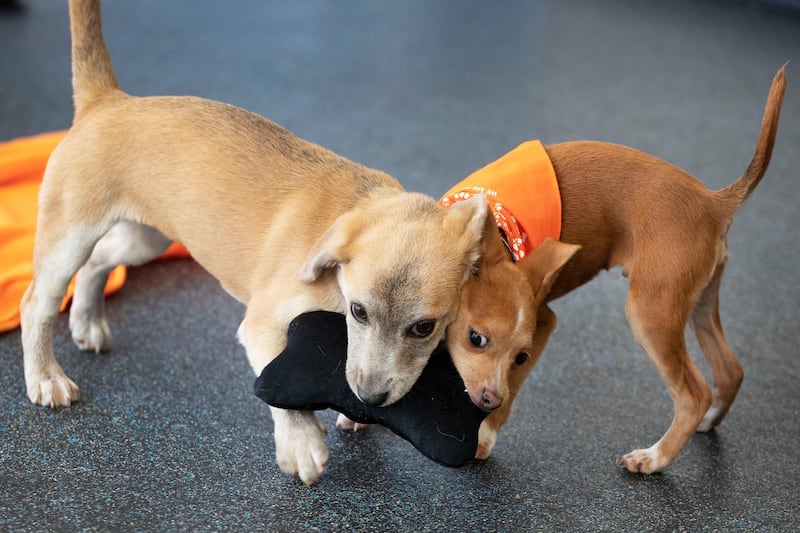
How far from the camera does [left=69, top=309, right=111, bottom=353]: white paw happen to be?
297 cm

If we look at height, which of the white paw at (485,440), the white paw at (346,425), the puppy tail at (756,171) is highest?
the puppy tail at (756,171)

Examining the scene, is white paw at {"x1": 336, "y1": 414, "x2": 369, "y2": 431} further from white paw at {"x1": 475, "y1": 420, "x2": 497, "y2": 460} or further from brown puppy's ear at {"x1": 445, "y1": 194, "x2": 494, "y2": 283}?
brown puppy's ear at {"x1": 445, "y1": 194, "x2": 494, "y2": 283}

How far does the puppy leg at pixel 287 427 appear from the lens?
2355 millimetres

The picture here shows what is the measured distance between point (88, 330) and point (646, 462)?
176cm

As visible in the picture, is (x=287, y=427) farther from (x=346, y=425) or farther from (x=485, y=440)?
(x=485, y=440)

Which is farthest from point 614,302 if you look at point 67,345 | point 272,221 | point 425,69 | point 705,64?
point 705,64

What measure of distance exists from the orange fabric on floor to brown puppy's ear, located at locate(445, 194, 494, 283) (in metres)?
1.46

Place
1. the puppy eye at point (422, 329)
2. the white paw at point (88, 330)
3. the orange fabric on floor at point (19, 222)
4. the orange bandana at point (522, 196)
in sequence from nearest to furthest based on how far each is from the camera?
1. the puppy eye at point (422, 329)
2. the orange bandana at point (522, 196)
3. the white paw at point (88, 330)
4. the orange fabric on floor at point (19, 222)

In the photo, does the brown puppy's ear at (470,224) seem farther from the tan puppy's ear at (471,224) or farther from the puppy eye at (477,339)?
the puppy eye at (477,339)

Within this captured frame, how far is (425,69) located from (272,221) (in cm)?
434

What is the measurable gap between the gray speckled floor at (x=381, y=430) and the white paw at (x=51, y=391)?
3 cm

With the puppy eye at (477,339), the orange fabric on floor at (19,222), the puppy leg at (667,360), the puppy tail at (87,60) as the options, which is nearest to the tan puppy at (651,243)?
the puppy leg at (667,360)

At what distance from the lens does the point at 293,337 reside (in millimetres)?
2287

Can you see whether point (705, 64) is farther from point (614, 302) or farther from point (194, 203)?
point (194, 203)
